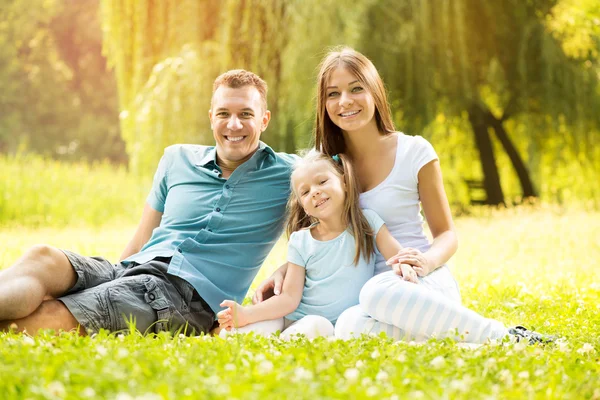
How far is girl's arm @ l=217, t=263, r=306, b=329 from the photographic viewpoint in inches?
123

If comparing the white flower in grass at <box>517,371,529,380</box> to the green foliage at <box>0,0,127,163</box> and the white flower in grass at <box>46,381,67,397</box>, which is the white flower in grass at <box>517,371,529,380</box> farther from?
the green foliage at <box>0,0,127,163</box>

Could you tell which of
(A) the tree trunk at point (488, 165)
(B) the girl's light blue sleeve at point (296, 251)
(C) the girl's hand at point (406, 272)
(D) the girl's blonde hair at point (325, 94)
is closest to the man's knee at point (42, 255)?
(B) the girl's light blue sleeve at point (296, 251)

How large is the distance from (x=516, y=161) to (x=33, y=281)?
985 cm

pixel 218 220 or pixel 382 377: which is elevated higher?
pixel 218 220

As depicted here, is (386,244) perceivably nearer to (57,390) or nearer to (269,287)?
(269,287)

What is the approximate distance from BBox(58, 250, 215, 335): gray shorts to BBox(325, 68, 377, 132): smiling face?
1063 mm

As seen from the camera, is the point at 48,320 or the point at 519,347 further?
the point at 48,320

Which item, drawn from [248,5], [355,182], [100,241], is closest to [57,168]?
[100,241]

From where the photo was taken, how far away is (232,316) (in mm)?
3127

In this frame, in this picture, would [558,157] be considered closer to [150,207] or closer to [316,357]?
[150,207]

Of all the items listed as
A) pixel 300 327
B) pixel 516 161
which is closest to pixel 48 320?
pixel 300 327

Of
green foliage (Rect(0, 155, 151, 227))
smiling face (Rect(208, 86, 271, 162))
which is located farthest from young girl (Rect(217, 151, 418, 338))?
green foliage (Rect(0, 155, 151, 227))

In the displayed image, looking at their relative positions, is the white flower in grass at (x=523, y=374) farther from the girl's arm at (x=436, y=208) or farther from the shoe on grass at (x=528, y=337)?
the girl's arm at (x=436, y=208)

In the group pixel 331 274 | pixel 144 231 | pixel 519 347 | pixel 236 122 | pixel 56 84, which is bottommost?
pixel 519 347
